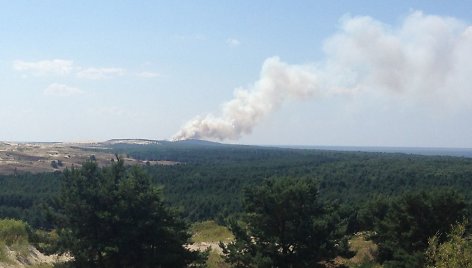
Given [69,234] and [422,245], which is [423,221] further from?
[69,234]

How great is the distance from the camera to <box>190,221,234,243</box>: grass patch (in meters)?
38.7

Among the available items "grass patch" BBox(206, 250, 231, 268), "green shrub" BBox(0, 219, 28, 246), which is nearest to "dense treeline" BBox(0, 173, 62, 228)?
"green shrub" BBox(0, 219, 28, 246)

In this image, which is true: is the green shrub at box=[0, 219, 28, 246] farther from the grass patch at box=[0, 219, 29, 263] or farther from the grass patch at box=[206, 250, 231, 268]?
the grass patch at box=[206, 250, 231, 268]

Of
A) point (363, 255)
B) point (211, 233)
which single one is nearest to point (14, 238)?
point (211, 233)

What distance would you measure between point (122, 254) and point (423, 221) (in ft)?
43.1

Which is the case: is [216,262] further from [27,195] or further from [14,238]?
[27,195]

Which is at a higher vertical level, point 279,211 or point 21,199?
point 279,211

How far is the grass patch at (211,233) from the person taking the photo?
127 ft

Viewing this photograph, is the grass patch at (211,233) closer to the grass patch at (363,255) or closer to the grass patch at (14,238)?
the grass patch at (363,255)

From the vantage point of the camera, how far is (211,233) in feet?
138

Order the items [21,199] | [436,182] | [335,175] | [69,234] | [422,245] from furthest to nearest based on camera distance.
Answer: [335,175]
[436,182]
[21,199]
[422,245]
[69,234]

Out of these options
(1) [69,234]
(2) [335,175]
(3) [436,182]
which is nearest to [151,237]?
(1) [69,234]

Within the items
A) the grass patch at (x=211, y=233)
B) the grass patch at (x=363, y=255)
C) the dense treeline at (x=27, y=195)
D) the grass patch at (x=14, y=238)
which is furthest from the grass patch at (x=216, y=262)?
the dense treeline at (x=27, y=195)

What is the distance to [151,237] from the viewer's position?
19.8 metres
